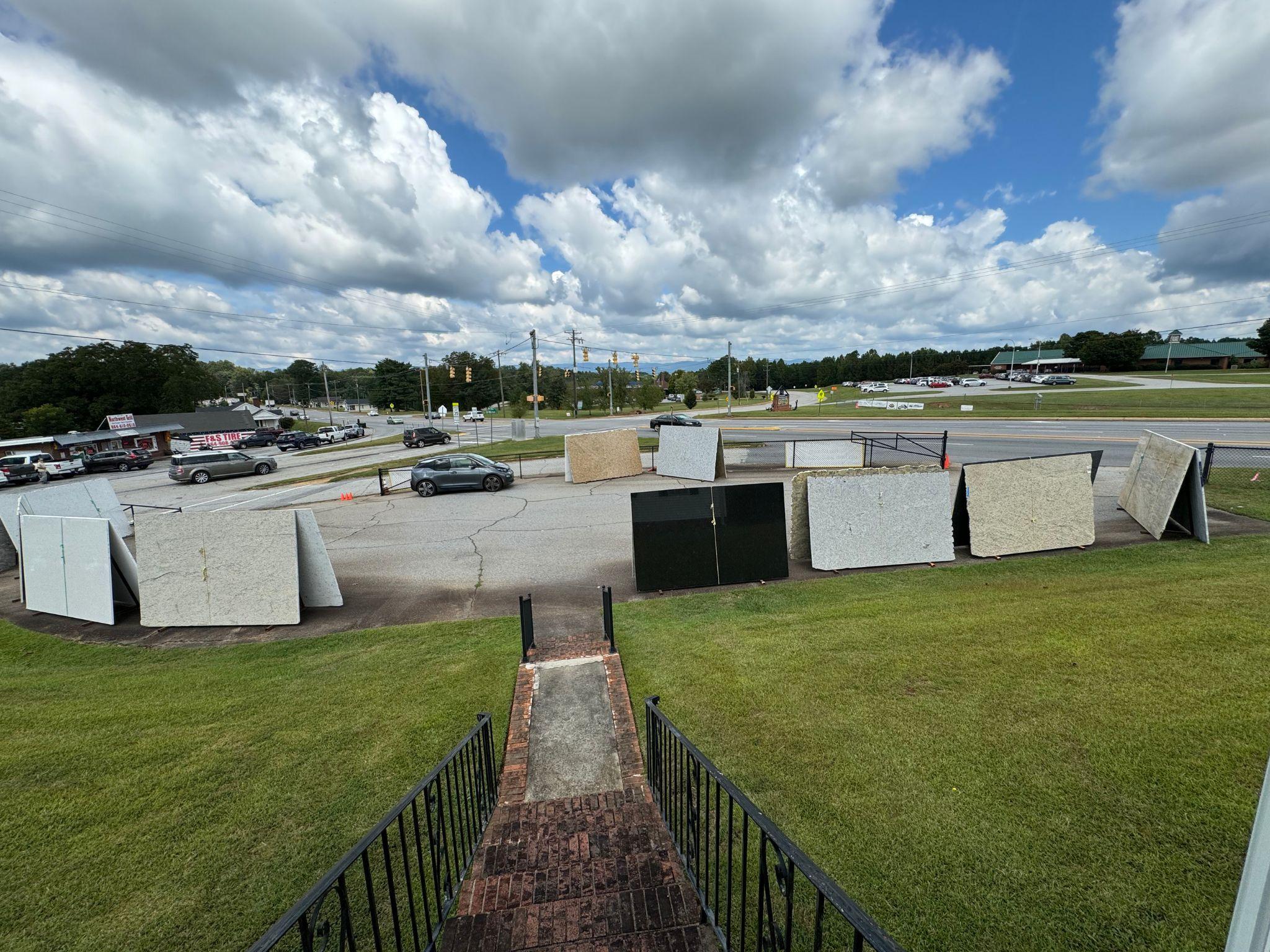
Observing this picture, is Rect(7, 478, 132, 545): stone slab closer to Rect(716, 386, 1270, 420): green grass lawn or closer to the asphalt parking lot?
the asphalt parking lot

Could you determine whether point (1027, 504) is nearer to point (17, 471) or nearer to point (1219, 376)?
point (17, 471)

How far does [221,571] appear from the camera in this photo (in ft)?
28.7

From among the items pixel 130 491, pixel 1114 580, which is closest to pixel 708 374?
pixel 130 491

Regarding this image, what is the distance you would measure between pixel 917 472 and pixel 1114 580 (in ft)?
10.9

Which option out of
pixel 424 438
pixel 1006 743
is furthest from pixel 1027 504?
pixel 424 438

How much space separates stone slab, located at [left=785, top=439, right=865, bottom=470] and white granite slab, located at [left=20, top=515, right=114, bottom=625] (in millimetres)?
19611

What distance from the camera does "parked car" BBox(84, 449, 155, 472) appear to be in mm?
34375

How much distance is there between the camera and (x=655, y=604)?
348 inches

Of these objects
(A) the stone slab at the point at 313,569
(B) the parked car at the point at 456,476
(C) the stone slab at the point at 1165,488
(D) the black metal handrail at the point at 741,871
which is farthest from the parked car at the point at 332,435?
(C) the stone slab at the point at 1165,488

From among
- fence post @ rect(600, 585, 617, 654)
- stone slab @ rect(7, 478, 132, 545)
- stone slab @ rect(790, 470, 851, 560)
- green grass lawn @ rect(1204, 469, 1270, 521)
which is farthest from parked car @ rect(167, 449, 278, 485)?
green grass lawn @ rect(1204, 469, 1270, 521)

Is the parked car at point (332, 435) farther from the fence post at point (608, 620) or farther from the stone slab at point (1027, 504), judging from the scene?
the stone slab at point (1027, 504)

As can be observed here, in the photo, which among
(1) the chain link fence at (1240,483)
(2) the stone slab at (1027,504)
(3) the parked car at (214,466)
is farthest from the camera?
(3) the parked car at (214,466)

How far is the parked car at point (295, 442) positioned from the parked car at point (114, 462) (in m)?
10.1

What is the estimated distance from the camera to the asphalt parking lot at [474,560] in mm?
8734
